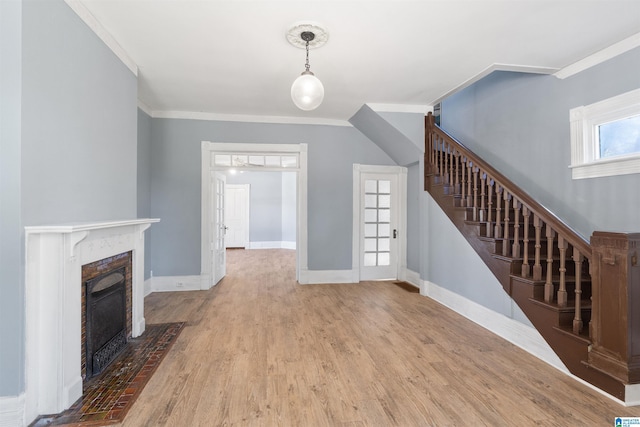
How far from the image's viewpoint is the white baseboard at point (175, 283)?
15.9ft

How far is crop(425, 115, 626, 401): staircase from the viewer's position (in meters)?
2.35

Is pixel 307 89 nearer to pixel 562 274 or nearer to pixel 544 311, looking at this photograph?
pixel 562 274

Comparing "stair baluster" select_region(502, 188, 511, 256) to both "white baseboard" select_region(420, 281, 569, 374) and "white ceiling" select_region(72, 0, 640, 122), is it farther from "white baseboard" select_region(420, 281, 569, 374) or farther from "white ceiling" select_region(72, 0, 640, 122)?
"white ceiling" select_region(72, 0, 640, 122)

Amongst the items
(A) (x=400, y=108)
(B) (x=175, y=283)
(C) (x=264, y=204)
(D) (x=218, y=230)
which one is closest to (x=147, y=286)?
(B) (x=175, y=283)

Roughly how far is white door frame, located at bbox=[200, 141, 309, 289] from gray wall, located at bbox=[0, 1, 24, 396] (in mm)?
3191

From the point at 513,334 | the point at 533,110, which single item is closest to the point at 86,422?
the point at 513,334

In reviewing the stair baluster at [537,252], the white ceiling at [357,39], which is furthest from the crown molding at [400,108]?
the stair baluster at [537,252]

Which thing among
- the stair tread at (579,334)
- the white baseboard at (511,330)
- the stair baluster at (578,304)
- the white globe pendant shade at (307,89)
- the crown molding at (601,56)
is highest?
the crown molding at (601,56)

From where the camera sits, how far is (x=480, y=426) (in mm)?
1834

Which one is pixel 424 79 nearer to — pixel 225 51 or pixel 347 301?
pixel 225 51

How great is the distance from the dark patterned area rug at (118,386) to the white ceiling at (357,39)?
282cm

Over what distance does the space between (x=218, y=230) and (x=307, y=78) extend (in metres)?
3.67

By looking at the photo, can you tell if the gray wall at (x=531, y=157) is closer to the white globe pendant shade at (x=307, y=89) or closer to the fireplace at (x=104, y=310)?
the white globe pendant shade at (x=307, y=89)

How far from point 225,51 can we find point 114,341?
9.34 feet
